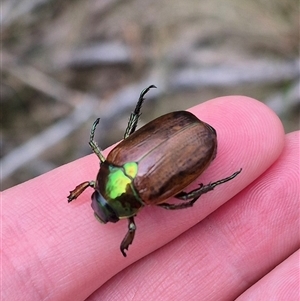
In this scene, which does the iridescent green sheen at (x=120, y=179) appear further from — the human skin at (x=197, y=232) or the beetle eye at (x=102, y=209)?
the human skin at (x=197, y=232)

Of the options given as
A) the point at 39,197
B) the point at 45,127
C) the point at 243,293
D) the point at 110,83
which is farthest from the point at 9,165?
the point at 243,293

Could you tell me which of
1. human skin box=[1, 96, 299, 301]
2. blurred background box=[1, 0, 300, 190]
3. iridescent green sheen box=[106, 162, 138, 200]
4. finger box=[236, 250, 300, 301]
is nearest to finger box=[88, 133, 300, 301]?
human skin box=[1, 96, 299, 301]

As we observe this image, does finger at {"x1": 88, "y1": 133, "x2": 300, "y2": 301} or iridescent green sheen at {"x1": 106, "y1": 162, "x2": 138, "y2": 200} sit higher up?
iridescent green sheen at {"x1": 106, "y1": 162, "x2": 138, "y2": 200}

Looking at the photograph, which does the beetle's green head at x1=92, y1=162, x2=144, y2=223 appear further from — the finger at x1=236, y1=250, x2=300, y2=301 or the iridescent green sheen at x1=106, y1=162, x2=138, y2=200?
the finger at x1=236, y1=250, x2=300, y2=301

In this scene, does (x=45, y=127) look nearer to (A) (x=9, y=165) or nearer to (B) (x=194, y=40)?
(A) (x=9, y=165)

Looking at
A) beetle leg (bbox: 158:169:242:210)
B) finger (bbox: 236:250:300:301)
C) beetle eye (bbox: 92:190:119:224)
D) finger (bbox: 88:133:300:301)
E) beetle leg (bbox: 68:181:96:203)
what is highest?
beetle leg (bbox: 68:181:96:203)

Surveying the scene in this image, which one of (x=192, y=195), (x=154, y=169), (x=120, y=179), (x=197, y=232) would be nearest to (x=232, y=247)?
(x=197, y=232)

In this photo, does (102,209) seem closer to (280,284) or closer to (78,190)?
(78,190)
